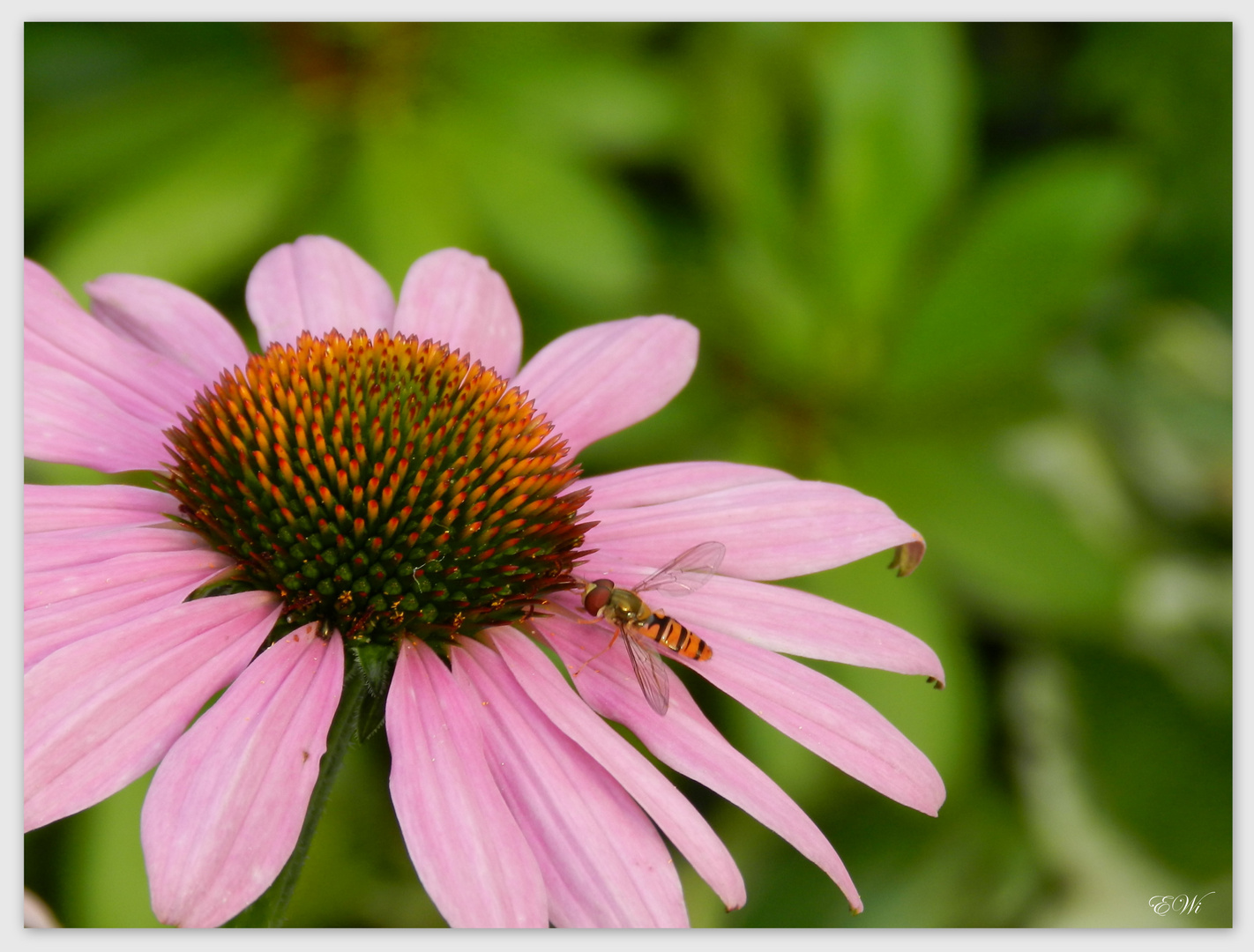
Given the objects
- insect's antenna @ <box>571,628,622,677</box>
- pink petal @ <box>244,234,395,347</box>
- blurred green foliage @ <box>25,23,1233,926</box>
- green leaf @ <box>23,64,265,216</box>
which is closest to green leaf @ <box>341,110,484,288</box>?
blurred green foliage @ <box>25,23,1233,926</box>

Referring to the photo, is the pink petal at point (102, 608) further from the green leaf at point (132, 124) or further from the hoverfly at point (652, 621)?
the green leaf at point (132, 124)

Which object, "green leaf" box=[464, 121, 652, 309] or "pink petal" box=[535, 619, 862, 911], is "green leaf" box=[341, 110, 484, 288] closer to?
"green leaf" box=[464, 121, 652, 309]

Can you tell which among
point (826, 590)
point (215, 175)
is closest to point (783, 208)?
point (826, 590)

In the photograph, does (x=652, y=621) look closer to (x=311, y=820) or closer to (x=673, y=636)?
(x=673, y=636)

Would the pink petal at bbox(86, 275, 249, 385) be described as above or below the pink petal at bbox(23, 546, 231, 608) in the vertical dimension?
above

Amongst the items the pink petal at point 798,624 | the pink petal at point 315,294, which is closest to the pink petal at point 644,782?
the pink petal at point 798,624

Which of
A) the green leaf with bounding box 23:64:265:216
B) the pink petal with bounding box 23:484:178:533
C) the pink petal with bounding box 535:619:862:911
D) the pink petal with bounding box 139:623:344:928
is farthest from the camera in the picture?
the green leaf with bounding box 23:64:265:216

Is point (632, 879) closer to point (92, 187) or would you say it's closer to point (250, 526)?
point (250, 526)

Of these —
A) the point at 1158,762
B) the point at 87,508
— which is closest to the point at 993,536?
the point at 1158,762
